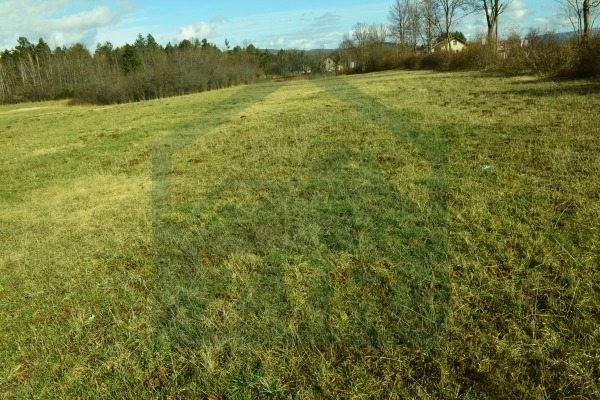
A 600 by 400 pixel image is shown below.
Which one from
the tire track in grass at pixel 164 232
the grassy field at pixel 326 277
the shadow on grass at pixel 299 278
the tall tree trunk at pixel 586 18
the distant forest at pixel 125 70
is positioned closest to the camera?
the grassy field at pixel 326 277

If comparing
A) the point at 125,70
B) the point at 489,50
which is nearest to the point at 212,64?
the point at 125,70

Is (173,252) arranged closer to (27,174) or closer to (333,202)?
(333,202)

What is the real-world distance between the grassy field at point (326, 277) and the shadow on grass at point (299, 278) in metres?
0.02

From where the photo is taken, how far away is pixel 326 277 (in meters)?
3.44

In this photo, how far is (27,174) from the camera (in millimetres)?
9406

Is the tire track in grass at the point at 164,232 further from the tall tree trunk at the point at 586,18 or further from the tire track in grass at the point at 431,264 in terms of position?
the tall tree trunk at the point at 586,18

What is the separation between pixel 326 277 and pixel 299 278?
254 millimetres

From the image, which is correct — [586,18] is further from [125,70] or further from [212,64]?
[125,70]

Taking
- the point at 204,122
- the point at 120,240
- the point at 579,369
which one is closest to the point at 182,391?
the point at 579,369

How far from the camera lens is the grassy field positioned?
2469 millimetres

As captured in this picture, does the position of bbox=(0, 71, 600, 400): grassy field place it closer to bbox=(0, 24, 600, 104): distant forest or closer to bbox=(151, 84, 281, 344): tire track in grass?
bbox=(151, 84, 281, 344): tire track in grass

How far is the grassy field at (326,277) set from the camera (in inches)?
97.2

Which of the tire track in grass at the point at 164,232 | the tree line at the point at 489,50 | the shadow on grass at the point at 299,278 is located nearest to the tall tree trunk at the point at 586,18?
the tree line at the point at 489,50

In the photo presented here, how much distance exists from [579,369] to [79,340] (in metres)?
3.63
